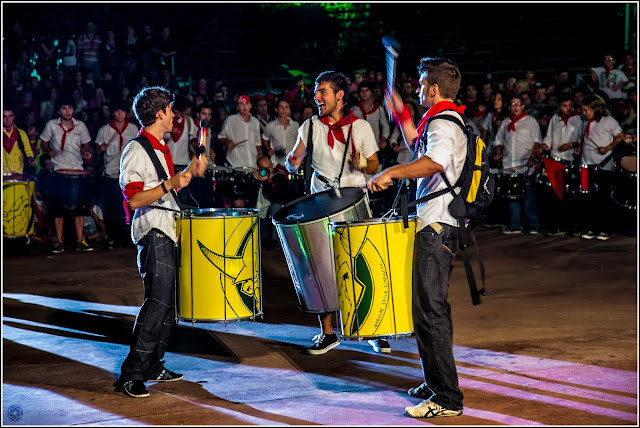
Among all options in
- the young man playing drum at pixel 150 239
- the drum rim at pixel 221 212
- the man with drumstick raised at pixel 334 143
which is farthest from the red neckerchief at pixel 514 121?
the young man playing drum at pixel 150 239

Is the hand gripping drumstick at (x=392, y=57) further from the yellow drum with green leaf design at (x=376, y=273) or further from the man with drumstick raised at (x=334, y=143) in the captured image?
the man with drumstick raised at (x=334, y=143)

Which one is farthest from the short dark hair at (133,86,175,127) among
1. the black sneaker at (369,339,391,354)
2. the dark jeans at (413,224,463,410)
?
the black sneaker at (369,339,391,354)

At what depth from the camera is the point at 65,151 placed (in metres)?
11.9

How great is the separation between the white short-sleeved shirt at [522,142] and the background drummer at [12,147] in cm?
719

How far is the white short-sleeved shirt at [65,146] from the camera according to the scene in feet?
38.9

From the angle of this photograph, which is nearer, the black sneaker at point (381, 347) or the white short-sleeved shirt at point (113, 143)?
the black sneaker at point (381, 347)

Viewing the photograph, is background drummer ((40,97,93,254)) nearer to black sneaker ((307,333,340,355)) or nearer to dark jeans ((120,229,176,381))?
black sneaker ((307,333,340,355))

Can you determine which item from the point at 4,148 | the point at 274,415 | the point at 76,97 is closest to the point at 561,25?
the point at 76,97

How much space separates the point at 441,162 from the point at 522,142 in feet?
26.5

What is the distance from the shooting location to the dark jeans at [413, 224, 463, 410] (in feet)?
14.9

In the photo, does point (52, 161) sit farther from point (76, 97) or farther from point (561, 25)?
point (561, 25)

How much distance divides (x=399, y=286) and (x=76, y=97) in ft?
40.4

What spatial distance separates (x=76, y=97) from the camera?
51.3 feet

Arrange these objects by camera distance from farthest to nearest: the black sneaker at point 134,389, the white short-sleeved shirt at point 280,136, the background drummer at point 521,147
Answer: the background drummer at point 521,147, the white short-sleeved shirt at point 280,136, the black sneaker at point 134,389
